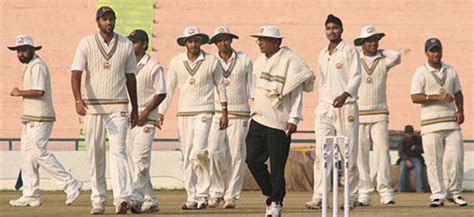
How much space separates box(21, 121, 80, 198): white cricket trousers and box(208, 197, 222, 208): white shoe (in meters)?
1.72

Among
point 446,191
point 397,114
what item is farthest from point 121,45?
point 397,114

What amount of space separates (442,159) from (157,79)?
437 centimetres

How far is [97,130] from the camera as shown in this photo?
1539cm

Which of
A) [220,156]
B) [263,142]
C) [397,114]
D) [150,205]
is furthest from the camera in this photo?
[397,114]

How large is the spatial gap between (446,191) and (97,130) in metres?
5.47

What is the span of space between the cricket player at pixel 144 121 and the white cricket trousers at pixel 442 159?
4.00 metres

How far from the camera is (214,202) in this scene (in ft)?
59.9

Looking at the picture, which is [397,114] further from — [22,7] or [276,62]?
[276,62]

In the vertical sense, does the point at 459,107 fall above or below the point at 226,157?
above

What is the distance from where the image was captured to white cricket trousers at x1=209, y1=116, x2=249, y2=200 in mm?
18406

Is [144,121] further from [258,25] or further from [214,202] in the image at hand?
[258,25]

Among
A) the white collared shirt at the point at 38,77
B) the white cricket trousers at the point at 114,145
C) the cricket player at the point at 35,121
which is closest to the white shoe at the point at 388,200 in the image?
the cricket player at the point at 35,121

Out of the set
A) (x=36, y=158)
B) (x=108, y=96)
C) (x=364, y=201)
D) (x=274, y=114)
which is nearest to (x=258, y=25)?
(x=364, y=201)

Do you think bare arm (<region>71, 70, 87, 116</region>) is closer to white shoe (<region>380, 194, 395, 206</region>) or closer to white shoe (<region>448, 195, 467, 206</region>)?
white shoe (<region>380, 194, 395, 206</region>)
